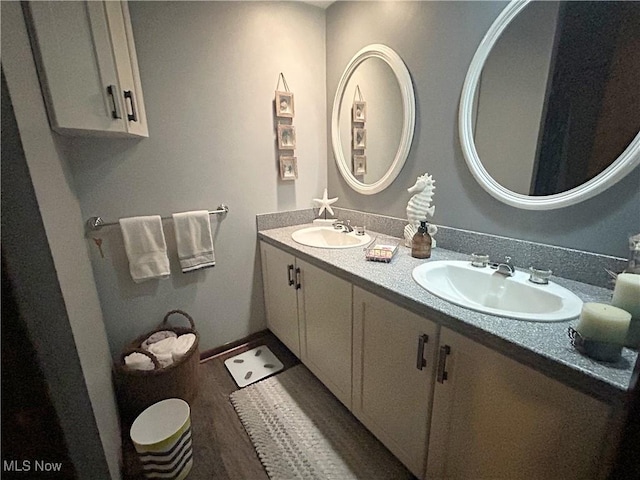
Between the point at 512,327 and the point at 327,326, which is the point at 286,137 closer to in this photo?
the point at 327,326

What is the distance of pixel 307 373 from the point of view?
1794 millimetres

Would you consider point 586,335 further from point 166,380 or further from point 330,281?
point 166,380

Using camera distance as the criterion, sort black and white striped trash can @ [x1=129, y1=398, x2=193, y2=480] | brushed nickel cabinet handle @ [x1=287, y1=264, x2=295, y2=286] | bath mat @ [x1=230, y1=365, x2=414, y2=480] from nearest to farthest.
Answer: black and white striped trash can @ [x1=129, y1=398, x2=193, y2=480]
bath mat @ [x1=230, y1=365, x2=414, y2=480]
brushed nickel cabinet handle @ [x1=287, y1=264, x2=295, y2=286]

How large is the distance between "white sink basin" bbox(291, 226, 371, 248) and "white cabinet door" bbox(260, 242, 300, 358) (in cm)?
18

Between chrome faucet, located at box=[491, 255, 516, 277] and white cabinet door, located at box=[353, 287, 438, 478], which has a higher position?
chrome faucet, located at box=[491, 255, 516, 277]

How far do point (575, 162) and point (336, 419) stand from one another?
1.57m

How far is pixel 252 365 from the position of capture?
74.1 inches

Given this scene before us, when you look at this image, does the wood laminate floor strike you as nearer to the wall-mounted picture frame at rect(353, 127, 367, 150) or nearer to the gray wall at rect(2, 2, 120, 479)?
the gray wall at rect(2, 2, 120, 479)

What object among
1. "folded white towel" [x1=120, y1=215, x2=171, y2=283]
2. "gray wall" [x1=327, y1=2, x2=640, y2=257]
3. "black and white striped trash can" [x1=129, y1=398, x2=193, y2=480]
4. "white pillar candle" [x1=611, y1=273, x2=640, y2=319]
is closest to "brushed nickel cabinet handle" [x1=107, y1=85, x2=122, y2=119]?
"folded white towel" [x1=120, y1=215, x2=171, y2=283]

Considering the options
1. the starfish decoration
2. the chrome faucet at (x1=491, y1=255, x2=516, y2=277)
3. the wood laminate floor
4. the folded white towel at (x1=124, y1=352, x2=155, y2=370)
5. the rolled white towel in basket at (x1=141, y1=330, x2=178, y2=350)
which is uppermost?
the starfish decoration

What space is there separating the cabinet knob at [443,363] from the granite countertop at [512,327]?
78 mm

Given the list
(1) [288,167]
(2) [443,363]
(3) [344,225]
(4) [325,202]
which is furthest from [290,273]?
(2) [443,363]

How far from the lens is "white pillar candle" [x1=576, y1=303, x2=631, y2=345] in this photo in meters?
Answer: 0.63

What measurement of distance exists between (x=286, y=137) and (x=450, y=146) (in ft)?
3.43
